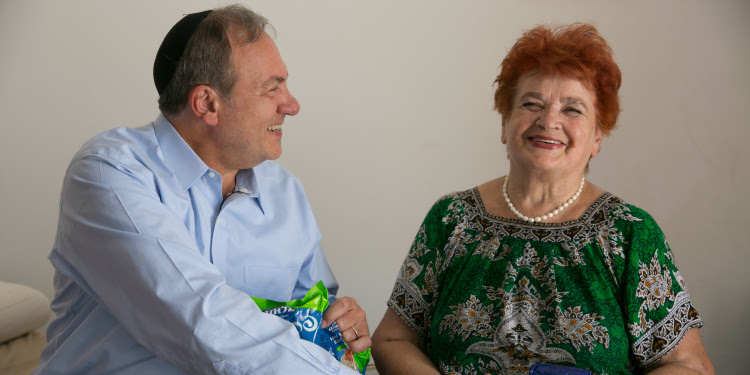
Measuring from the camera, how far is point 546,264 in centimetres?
188

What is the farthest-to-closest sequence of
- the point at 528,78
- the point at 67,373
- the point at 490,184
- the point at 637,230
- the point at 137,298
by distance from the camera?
the point at 490,184, the point at 528,78, the point at 637,230, the point at 67,373, the point at 137,298

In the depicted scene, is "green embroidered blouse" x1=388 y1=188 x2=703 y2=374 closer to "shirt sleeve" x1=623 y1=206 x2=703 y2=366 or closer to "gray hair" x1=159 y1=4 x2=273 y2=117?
"shirt sleeve" x1=623 y1=206 x2=703 y2=366

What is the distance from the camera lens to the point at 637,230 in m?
1.81

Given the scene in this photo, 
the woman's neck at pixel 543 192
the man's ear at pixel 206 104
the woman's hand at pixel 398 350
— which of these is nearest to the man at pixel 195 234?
the man's ear at pixel 206 104

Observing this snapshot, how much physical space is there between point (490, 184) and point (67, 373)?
→ 4.27ft

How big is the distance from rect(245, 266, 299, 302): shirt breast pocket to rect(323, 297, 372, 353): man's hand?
22cm

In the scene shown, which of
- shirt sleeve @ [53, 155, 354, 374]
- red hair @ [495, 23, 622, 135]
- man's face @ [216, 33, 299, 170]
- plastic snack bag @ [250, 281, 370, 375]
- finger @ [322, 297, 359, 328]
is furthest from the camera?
red hair @ [495, 23, 622, 135]

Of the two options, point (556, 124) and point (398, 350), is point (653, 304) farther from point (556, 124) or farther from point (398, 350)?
point (398, 350)

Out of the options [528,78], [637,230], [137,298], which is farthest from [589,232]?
[137,298]

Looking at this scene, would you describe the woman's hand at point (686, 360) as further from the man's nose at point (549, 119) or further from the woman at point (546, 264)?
the man's nose at point (549, 119)

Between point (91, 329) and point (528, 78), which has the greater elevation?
point (528, 78)

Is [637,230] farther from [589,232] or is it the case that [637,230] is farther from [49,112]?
[49,112]

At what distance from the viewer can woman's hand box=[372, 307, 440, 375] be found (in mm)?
1885

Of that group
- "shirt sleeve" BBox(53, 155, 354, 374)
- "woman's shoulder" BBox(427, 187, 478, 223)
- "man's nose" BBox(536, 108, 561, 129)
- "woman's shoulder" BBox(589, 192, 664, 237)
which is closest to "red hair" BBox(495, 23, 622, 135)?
"man's nose" BBox(536, 108, 561, 129)
